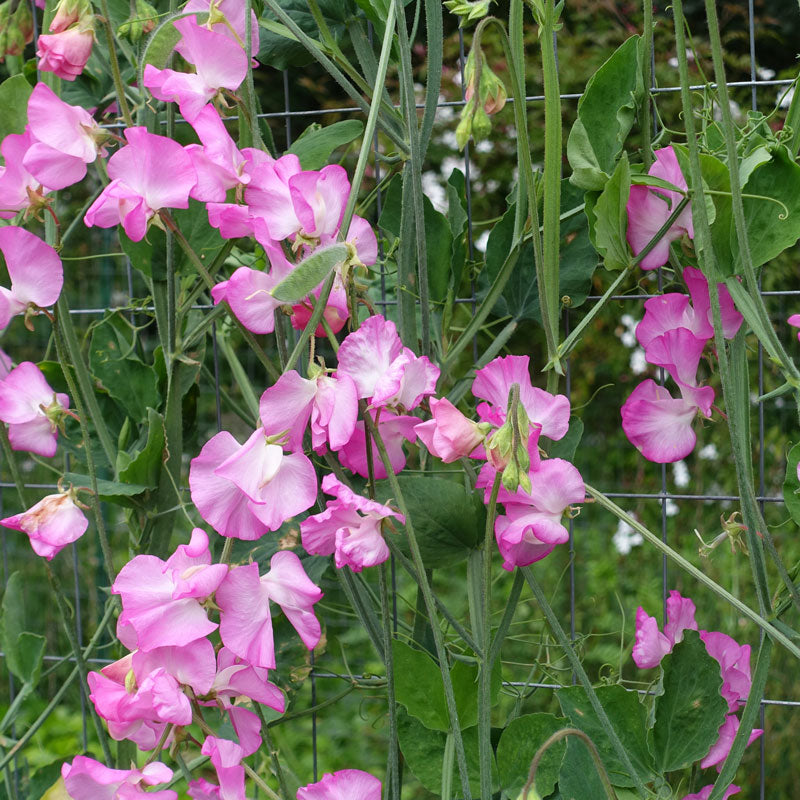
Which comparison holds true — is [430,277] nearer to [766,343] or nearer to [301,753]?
[766,343]

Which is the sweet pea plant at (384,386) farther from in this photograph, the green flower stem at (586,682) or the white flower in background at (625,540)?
the white flower in background at (625,540)

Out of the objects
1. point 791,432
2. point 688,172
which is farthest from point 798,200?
point 791,432

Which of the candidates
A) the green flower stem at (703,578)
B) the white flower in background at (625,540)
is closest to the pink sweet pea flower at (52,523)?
the green flower stem at (703,578)

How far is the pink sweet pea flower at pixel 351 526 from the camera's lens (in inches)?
24.7

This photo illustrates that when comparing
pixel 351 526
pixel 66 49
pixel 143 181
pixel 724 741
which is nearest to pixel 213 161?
pixel 143 181

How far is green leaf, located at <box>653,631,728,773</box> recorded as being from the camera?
786mm

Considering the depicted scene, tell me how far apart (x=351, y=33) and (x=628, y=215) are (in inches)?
11.9

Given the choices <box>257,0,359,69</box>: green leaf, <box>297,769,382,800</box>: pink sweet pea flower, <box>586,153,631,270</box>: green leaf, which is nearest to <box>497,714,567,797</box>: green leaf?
<box>297,769,382,800</box>: pink sweet pea flower

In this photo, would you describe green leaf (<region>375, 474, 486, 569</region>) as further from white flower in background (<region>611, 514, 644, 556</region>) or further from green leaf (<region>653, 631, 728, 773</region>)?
white flower in background (<region>611, 514, 644, 556</region>)

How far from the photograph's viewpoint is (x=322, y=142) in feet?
2.75

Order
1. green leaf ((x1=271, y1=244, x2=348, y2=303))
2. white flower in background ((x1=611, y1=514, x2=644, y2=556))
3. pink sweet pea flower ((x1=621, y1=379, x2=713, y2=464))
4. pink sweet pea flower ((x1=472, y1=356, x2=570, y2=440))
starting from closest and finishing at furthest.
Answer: green leaf ((x1=271, y1=244, x2=348, y2=303)) → pink sweet pea flower ((x1=472, y1=356, x2=570, y2=440)) → pink sweet pea flower ((x1=621, y1=379, x2=713, y2=464)) → white flower in background ((x1=611, y1=514, x2=644, y2=556))

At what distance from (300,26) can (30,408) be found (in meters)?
0.42

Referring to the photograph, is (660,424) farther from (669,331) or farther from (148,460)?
(148,460)

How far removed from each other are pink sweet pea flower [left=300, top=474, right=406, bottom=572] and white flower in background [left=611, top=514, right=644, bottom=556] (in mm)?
1593
